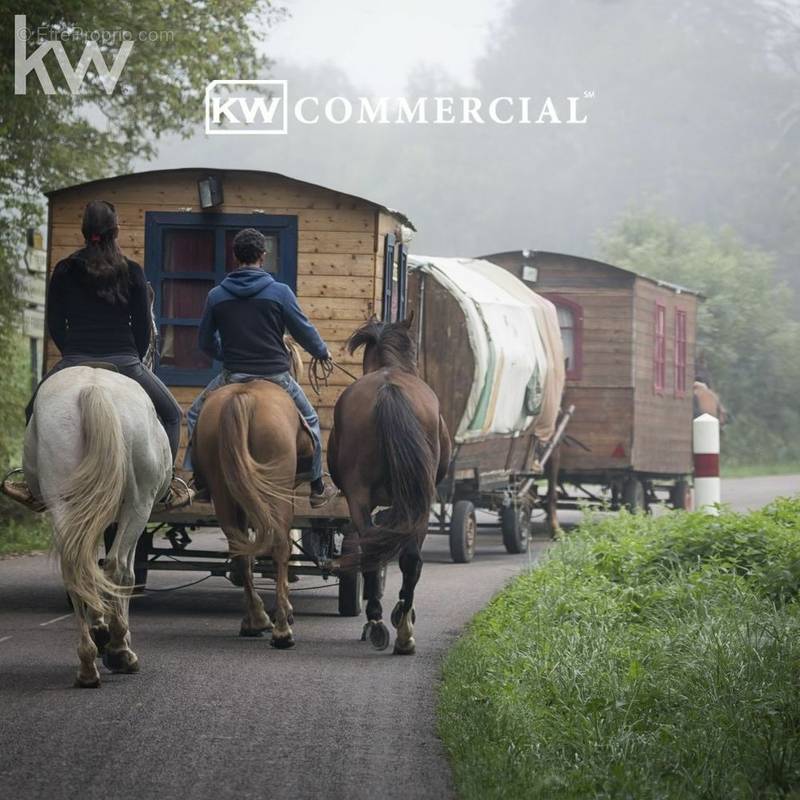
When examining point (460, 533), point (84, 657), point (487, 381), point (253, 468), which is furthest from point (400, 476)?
point (460, 533)

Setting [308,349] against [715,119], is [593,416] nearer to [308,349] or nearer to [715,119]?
[308,349]

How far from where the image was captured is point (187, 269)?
12734 millimetres

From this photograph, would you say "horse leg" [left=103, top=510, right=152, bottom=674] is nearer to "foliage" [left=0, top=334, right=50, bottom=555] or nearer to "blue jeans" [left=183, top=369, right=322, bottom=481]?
"blue jeans" [left=183, top=369, right=322, bottom=481]

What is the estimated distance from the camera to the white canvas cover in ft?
55.5

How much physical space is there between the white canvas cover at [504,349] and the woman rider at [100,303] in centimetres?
768

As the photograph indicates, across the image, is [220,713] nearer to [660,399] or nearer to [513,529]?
[513,529]

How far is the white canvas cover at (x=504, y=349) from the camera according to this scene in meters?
16.9

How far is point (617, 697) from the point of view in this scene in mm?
7422

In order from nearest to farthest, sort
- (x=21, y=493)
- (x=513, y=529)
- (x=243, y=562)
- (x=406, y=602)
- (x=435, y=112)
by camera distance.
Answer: (x=21, y=493), (x=406, y=602), (x=243, y=562), (x=513, y=529), (x=435, y=112)

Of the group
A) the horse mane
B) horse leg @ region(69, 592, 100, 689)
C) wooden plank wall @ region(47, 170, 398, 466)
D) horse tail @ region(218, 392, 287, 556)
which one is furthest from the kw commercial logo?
horse leg @ region(69, 592, 100, 689)

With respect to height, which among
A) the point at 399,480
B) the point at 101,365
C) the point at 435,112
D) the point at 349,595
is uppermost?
the point at 435,112

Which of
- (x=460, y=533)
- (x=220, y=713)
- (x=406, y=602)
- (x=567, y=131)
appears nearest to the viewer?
(x=220, y=713)

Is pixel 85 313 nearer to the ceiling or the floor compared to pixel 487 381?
nearer to the ceiling

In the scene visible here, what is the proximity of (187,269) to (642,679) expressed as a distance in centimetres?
607
